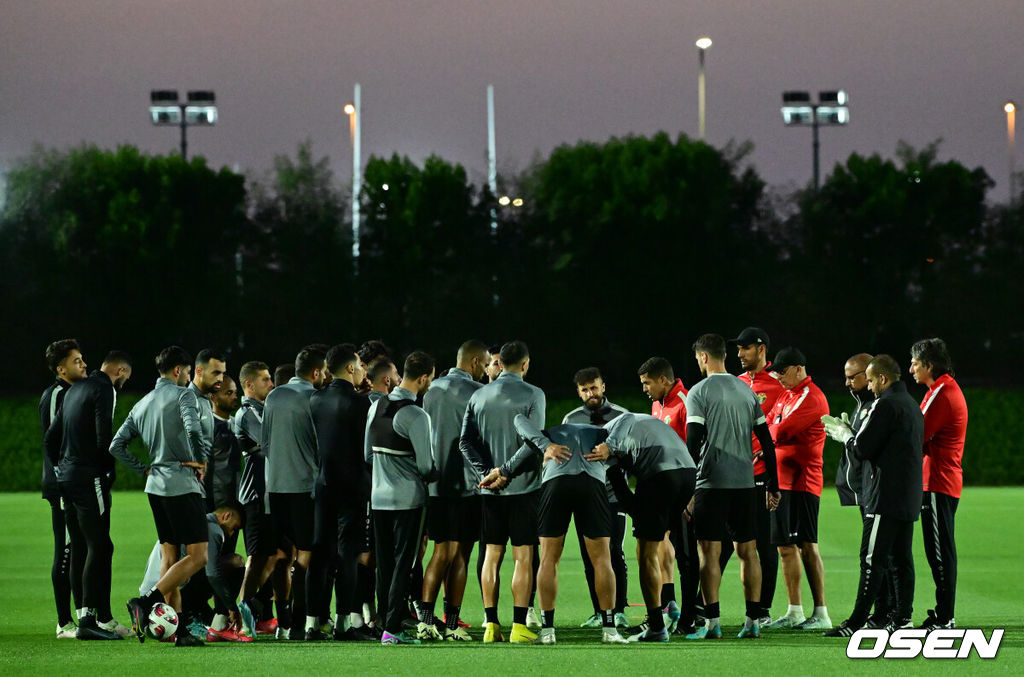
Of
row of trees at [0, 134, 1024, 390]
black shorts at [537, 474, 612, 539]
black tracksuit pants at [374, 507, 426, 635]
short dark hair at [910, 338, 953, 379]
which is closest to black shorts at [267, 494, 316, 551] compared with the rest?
black tracksuit pants at [374, 507, 426, 635]

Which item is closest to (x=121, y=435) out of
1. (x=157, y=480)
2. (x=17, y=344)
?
(x=157, y=480)

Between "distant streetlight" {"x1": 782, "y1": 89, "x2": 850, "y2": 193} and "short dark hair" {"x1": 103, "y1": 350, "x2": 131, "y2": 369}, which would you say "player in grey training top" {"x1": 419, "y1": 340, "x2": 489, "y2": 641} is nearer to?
"short dark hair" {"x1": 103, "y1": 350, "x2": 131, "y2": 369}

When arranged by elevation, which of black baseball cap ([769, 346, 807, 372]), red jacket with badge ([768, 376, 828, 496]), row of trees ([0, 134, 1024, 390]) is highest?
row of trees ([0, 134, 1024, 390])

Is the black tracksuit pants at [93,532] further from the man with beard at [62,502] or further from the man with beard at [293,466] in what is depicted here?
the man with beard at [293,466]

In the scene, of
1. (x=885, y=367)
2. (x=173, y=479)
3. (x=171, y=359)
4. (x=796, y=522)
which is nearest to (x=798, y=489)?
(x=796, y=522)

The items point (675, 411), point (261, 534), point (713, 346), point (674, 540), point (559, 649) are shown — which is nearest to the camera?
point (559, 649)

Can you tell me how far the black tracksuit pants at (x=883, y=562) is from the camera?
958 cm

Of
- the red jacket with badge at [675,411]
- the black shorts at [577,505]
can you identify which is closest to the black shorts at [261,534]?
the black shorts at [577,505]

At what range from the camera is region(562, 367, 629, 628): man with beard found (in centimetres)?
1017

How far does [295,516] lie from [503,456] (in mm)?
1612

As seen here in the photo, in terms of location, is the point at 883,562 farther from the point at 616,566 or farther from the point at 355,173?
the point at 355,173

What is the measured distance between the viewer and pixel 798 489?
10875mm

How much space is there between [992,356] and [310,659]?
37.7 meters

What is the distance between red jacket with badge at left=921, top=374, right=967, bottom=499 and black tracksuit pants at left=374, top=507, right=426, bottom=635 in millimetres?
3745
